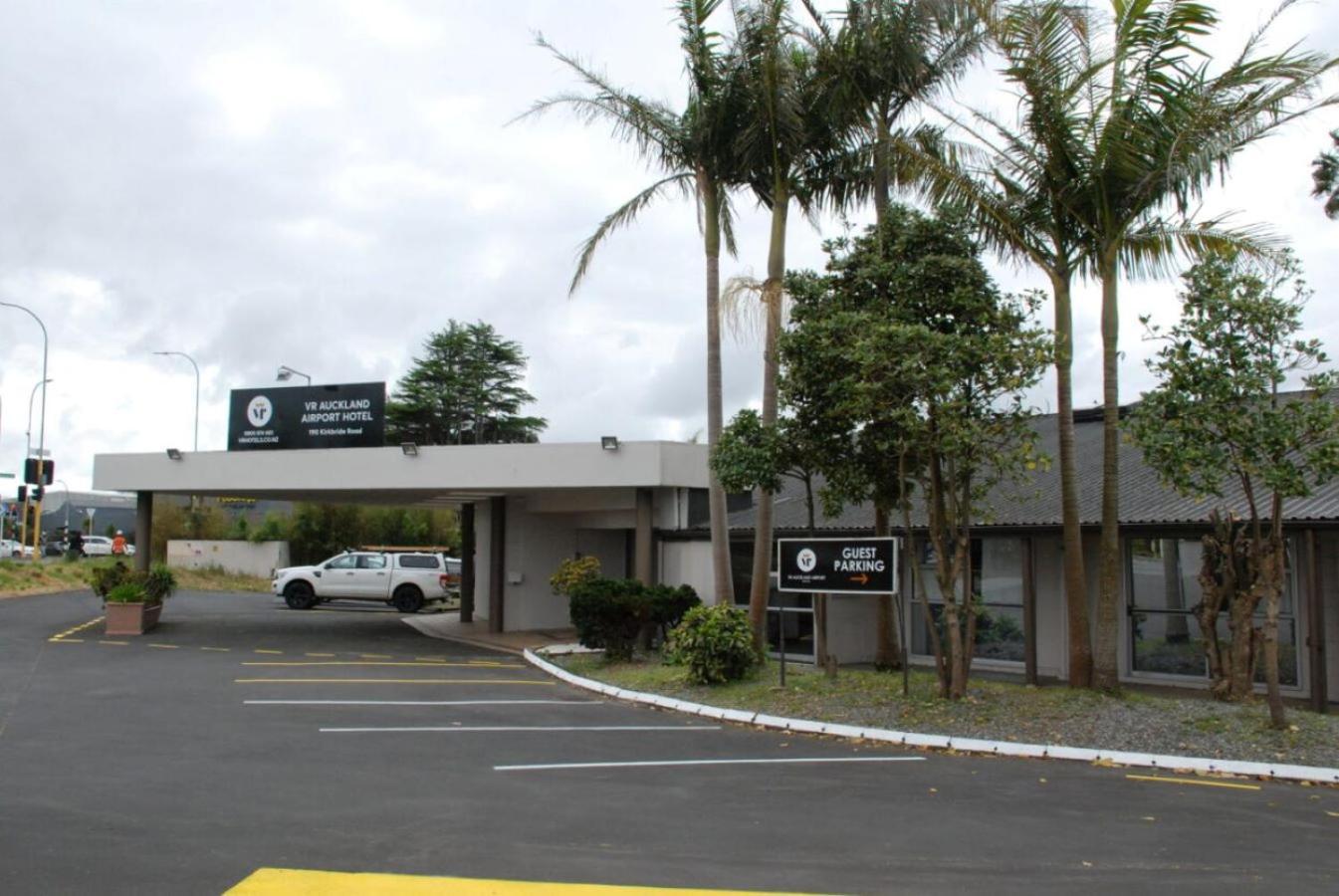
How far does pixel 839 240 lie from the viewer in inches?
555

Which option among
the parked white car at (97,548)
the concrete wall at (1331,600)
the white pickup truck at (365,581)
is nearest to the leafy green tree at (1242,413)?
the concrete wall at (1331,600)

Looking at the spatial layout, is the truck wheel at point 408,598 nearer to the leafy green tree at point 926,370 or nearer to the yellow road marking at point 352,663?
the yellow road marking at point 352,663

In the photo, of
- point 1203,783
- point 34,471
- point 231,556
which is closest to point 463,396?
point 231,556

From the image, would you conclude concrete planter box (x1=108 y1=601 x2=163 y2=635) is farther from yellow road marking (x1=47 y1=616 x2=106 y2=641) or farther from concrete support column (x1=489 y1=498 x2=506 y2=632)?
concrete support column (x1=489 y1=498 x2=506 y2=632)

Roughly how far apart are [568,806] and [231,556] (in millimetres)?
43895

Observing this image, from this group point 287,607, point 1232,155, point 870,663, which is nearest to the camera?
point 1232,155

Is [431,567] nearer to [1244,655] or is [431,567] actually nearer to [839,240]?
[839,240]

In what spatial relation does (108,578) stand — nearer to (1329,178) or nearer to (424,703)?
(424,703)

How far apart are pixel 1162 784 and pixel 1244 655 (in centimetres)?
366

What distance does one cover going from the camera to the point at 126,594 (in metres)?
23.1

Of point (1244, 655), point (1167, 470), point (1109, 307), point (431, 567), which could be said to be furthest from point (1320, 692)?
point (431, 567)

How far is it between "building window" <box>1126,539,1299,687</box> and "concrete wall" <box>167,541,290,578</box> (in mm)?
38764

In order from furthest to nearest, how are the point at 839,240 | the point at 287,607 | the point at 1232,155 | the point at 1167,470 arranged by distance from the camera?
the point at 287,607 → the point at 839,240 → the point at 1232,155 → the point at 1167,470

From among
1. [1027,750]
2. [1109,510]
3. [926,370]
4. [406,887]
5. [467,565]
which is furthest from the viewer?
[467,565]
